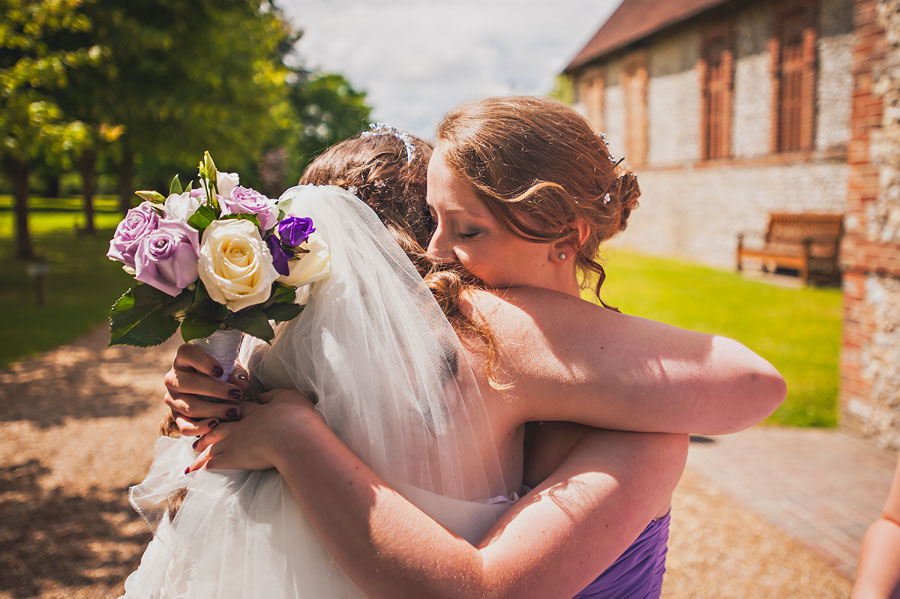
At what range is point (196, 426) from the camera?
5.65 ft

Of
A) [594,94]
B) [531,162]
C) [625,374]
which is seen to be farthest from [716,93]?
[625,374]

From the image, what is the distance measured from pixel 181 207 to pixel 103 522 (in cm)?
417

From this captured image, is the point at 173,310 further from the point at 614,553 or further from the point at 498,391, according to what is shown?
the point at 614,553

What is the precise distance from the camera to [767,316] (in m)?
12.2

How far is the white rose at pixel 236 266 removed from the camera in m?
1.47

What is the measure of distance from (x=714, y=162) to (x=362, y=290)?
2196 cm

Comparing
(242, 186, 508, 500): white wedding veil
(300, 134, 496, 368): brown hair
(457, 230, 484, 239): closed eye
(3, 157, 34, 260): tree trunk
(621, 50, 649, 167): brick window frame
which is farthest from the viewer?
(621, 50, 649, 167): brick window frame

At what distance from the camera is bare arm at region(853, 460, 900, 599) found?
1.67 m

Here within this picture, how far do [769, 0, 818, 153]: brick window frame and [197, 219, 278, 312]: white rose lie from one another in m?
19.4

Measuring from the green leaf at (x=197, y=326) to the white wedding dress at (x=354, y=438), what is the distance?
228mm

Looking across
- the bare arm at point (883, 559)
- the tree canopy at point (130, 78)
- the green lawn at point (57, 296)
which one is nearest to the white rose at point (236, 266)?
the bare arm at point (883, 559)

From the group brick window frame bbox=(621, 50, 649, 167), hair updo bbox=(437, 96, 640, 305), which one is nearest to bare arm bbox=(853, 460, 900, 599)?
hair updo bbox=(437, 96, 640, 305)

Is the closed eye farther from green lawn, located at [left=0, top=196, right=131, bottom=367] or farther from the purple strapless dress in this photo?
green lawn, located at [left=0, top=196, right=131, bottom=367]

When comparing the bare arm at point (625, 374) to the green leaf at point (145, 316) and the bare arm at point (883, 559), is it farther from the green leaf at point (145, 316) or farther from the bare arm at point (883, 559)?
the green leaf at point (145, 316)
